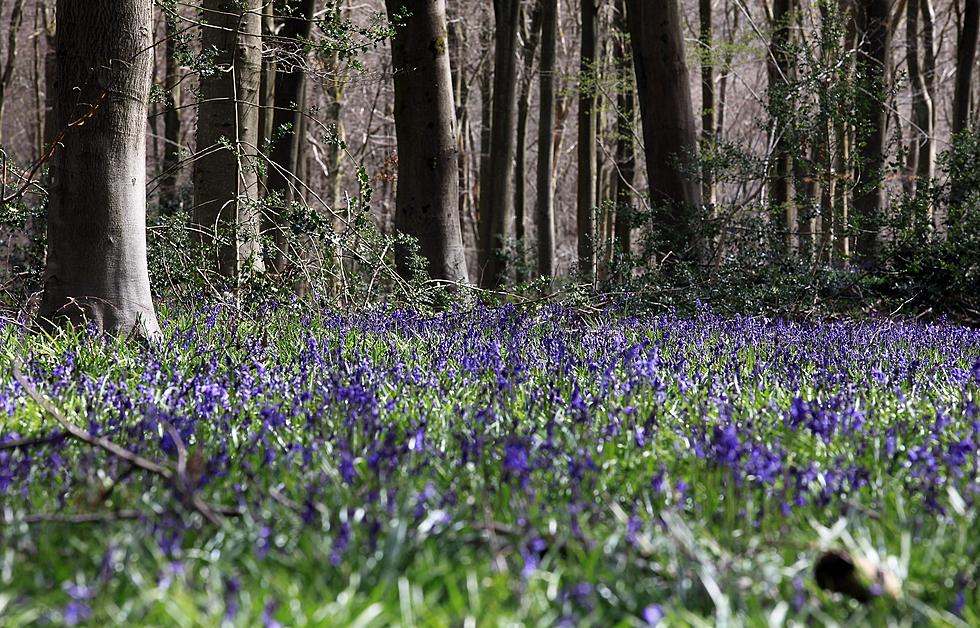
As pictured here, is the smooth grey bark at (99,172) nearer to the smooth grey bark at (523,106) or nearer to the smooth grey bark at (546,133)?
the smooth grey bark at (546,133)

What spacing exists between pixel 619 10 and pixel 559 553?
814 inches

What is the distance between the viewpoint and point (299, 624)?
2070 mm

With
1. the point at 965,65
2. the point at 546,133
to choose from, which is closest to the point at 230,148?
the point at 546,133

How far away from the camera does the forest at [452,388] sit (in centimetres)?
236

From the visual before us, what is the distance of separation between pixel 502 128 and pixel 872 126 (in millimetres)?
6195

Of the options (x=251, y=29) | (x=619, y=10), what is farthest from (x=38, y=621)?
(x=619, y=10)

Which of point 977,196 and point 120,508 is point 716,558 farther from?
point 977,196

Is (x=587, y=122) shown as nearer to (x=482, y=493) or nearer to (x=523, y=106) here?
(x=523, y=106)

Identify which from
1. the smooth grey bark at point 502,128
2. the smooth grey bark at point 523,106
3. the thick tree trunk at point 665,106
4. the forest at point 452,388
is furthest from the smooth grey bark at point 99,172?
the smooth grey bark at point 523,106

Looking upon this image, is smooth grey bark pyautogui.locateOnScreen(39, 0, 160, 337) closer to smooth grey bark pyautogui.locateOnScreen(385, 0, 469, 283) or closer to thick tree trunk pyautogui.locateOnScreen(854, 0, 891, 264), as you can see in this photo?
smooth grey bark pyautogui.locateOnScreen(385, 0, 469, 283)

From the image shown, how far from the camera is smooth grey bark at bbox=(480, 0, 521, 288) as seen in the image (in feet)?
54.4

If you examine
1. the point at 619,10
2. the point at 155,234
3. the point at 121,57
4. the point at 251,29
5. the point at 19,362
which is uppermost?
the point at 619,10

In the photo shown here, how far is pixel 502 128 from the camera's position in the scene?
1664 centimetres

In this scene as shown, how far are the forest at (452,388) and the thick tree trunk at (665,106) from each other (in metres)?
0.05
